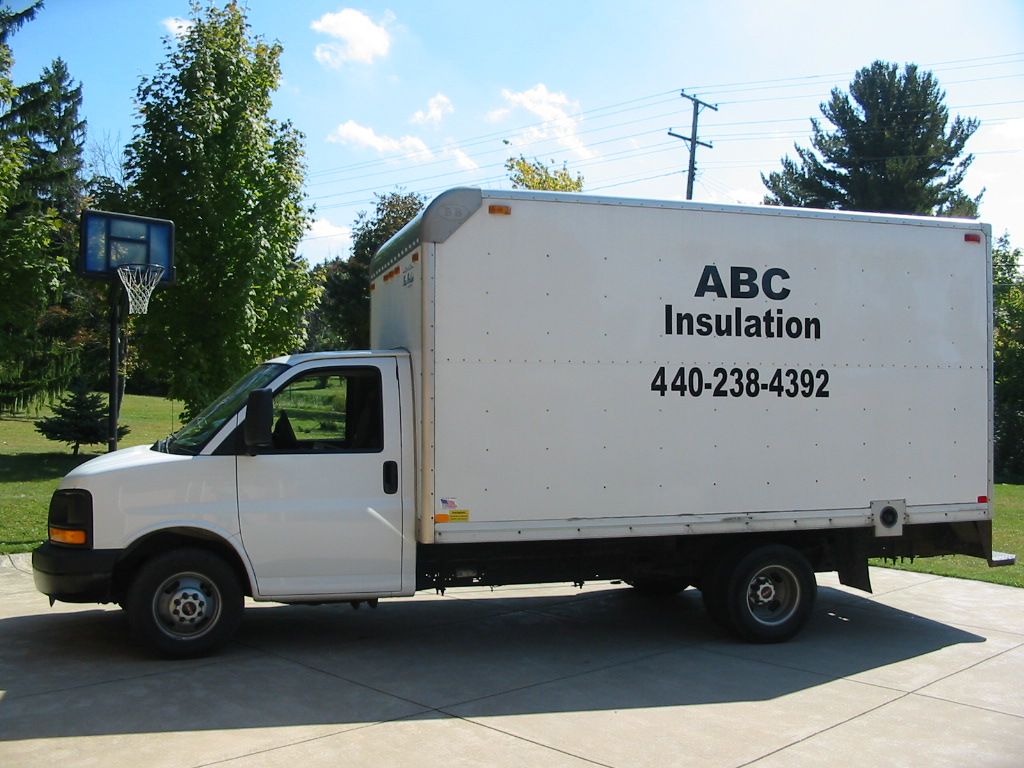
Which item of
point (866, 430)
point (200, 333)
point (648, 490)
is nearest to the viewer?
point (648, 490)

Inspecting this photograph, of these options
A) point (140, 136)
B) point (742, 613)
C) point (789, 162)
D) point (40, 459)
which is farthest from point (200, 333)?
point (789, 162)

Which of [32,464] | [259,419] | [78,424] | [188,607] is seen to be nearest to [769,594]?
[259,419]

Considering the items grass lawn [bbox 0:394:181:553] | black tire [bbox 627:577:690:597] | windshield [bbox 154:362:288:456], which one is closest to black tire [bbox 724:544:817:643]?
black tire [bbox 627:577:690:597]

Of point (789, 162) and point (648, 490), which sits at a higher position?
point (789, 162)

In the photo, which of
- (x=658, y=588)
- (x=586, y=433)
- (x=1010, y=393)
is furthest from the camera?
(x=1010, y=393)

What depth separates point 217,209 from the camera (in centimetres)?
1429

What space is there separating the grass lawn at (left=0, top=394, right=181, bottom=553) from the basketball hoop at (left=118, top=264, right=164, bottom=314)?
9.85 ft

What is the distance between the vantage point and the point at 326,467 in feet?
22.7

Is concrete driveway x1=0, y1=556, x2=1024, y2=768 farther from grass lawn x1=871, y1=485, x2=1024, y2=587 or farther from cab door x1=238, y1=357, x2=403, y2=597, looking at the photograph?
grass lawn x1=871, y1=485, x2=1024, y2=587

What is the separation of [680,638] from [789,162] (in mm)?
35863

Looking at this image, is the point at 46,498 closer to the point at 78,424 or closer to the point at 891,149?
the point at 78,424

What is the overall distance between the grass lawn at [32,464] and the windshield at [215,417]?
4.86 metres

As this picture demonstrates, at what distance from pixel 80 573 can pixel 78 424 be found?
16.1 m

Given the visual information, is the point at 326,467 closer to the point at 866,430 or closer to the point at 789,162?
the point at 866,430
